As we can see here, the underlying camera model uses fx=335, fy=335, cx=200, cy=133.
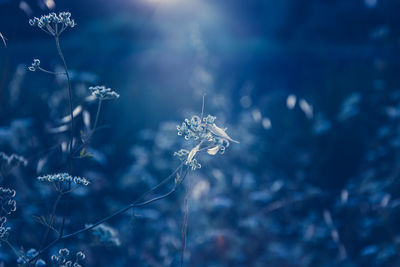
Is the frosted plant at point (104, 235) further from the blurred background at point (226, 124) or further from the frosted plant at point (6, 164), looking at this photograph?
the frosted plant at point (6, 164)

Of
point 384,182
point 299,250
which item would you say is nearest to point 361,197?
point 384,182

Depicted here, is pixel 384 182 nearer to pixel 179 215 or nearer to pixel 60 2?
pixel 179 215

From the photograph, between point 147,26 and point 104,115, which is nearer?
point 104,115

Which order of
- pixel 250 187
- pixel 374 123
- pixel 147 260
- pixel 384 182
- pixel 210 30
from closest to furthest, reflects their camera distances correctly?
pixel 147 260 → pixel 384 182 → pixel 250 187 → pixel 374 123 → pixel 210 30

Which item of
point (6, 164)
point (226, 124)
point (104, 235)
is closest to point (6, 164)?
point (6, 164)

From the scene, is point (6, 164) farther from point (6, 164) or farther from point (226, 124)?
point (226, 124)

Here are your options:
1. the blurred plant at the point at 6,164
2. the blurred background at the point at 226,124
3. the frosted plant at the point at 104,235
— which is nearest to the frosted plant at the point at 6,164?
the blurred plant at the point at 6,164

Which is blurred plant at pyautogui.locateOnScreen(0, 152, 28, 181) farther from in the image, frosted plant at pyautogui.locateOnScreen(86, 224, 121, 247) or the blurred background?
frosted plant at pyautogui.locateOnScreen(86, 224, 121, 247)

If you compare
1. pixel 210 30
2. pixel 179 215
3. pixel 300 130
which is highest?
pixel 210 30
